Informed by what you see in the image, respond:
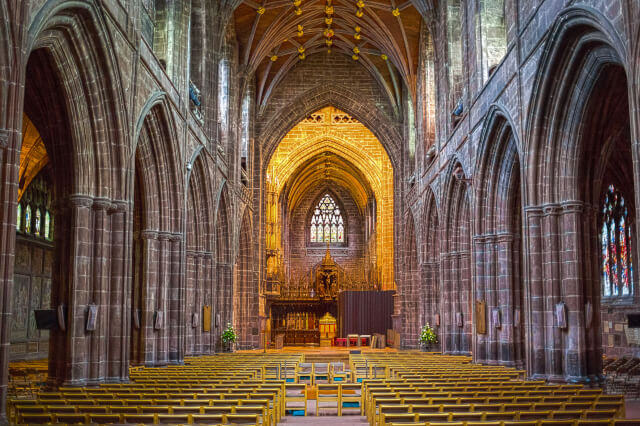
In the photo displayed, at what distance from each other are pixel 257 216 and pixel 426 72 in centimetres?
1283

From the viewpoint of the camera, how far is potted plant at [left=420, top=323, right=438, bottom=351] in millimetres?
29625

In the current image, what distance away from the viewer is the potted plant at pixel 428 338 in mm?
29625

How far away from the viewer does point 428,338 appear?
29.6m

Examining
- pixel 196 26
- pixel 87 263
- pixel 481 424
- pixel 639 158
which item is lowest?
pixel 481 424

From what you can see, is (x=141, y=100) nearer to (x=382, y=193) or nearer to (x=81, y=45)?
(x=81, y=45)

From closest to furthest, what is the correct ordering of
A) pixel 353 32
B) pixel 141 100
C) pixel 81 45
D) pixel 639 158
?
pixel 639 158, pixel 81 45, pixel 141 100, pixel 353 32

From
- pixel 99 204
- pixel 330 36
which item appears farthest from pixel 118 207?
pixel 330 36

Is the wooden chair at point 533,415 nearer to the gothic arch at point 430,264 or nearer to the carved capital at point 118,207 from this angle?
the carved capital at point 118,207

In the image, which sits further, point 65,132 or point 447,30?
point 447,30

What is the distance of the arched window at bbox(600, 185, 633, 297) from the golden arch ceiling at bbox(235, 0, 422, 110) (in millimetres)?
10901

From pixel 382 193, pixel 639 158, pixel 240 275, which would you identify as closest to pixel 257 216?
pixel 240 275

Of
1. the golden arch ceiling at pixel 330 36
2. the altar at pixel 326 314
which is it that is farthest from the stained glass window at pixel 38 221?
the altar at pixel 326 314

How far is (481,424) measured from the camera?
723 cm

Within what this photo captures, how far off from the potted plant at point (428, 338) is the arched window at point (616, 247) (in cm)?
727
